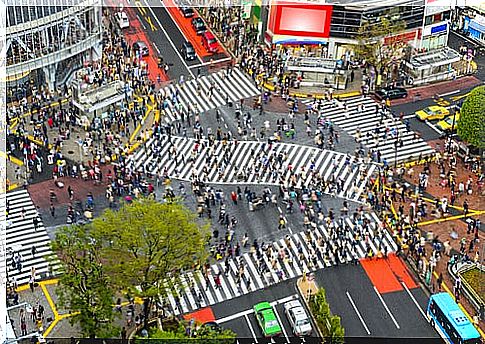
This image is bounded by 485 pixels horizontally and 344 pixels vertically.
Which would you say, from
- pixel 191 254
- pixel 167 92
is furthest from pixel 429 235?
pixel 167 92

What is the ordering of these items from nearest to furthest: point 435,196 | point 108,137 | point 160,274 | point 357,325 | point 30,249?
point 160,274, point 357,325, point 30,249, point 435,196, point 108,137

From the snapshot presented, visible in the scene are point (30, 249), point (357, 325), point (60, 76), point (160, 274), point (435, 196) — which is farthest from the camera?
point (60, 76)

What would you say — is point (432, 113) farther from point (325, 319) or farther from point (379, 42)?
point (325, 319)

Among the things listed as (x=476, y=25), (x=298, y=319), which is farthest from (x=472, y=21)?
(x=298, y=319)

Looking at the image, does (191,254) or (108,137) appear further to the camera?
(108,137)

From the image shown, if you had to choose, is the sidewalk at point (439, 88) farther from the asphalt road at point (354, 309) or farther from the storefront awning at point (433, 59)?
the asphalt road at point (354, 309)

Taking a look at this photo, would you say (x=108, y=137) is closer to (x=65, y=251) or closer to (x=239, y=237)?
(x=239, y=237)

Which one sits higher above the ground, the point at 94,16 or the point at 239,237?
the point at 94,16

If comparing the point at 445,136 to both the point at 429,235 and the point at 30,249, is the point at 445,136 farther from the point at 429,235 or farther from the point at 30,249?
the point at 30,249
